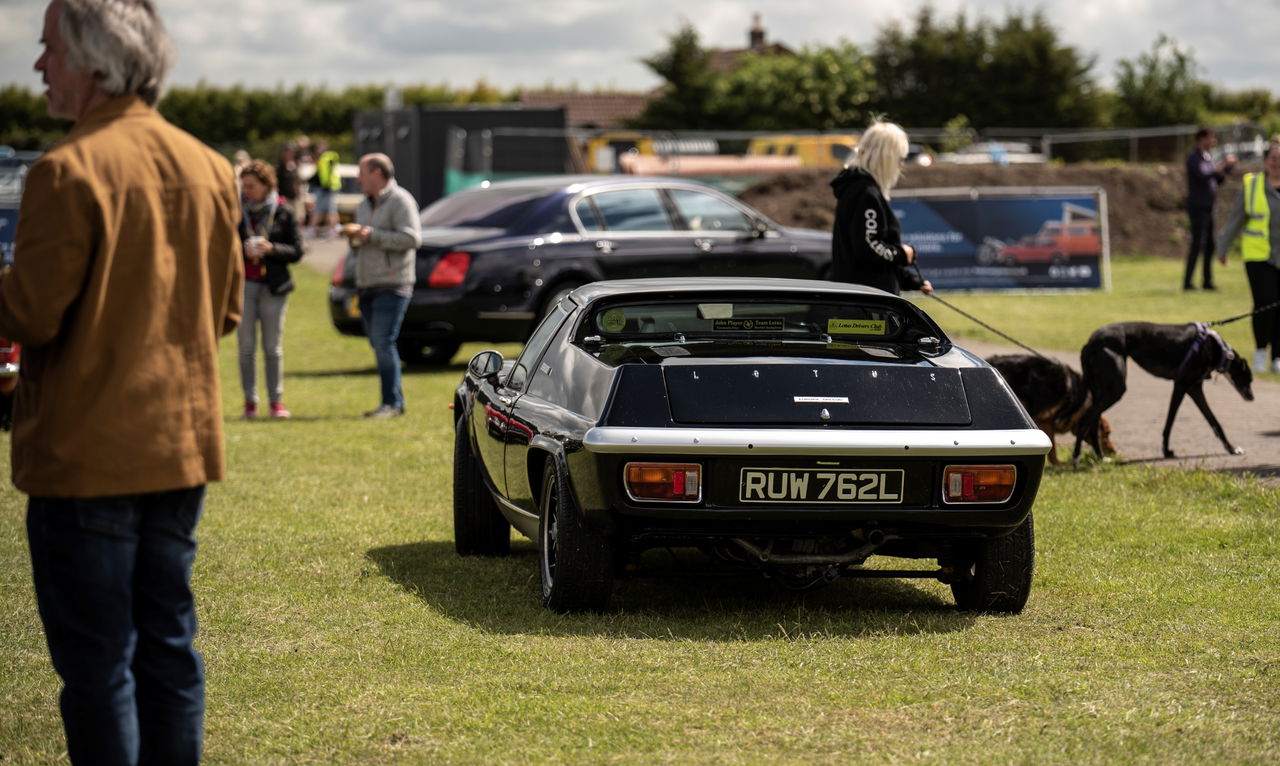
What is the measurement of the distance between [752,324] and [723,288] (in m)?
0.21

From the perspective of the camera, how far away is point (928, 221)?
23625 millimetres

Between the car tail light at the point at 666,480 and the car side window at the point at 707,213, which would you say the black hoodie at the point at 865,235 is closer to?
the car tail light at the point at 666,480

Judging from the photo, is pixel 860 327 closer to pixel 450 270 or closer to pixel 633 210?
pixel 450 270

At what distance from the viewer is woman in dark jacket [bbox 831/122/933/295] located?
885cm

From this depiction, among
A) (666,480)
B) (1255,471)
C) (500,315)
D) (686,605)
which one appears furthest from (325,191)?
(666,480)

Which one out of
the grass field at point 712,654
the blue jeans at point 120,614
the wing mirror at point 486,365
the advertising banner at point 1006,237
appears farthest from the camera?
the advertising banner at point 1006,237

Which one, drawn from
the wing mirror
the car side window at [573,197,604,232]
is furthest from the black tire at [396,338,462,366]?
the wing mirror

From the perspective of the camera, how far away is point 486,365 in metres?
7.12

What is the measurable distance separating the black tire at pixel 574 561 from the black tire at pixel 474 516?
1317 millimetres

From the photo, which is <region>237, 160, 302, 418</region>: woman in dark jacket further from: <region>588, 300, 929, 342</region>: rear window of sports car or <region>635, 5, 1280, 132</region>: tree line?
<region>635, 5, 1280, 132</region>: tree line

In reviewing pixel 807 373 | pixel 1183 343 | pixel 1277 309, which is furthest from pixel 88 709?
pixel 1277 309

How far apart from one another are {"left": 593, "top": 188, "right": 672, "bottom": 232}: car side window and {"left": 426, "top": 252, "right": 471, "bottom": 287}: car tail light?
56.7 inches

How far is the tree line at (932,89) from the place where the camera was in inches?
2426

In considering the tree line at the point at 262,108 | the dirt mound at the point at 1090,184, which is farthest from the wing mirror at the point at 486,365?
the tree line at the point at 262,108
